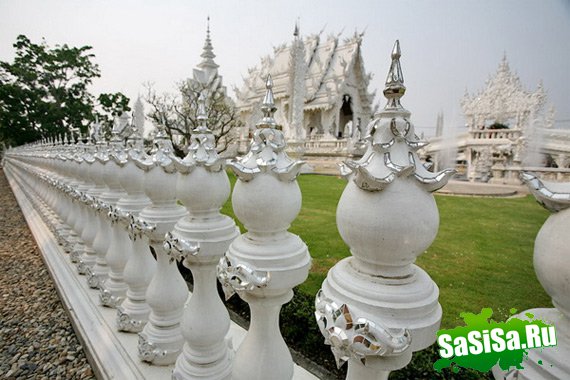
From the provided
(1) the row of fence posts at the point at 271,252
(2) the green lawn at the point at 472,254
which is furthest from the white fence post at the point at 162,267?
(2) the green lawn at the point at 472,254

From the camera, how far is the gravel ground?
8.38 ft

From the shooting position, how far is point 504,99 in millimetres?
19891

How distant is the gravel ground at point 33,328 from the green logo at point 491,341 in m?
2.70

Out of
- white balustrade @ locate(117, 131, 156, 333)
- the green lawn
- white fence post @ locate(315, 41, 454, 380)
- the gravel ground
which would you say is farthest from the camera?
the green lawn

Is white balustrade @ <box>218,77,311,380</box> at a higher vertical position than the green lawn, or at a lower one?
higher

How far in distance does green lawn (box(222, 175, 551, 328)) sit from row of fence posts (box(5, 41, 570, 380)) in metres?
2.05

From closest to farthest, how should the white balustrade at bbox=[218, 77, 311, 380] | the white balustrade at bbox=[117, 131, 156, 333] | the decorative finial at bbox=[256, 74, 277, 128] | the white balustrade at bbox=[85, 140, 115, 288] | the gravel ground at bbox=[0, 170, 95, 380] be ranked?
the white balustrade at bbox=[218, 77, 311, 380] < the decorative finial at bbox=[256, 74, 277, 128] < the white balustrade at bbox=[117, 131, 156, 333] < the gravel ground at bbox=[0, 170, 95, 380] < the white balustrade at bbox=[85, 140, 115, 288]

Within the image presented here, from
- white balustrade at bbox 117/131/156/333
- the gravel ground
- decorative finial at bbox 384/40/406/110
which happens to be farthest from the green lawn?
decorative finial at bbox 384/40/406/110

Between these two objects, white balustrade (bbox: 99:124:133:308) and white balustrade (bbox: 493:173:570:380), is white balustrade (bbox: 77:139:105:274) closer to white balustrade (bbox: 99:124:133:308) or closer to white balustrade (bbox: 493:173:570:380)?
white balustrade (bbox: 99:124:133:308)

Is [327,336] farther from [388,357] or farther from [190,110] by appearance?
[190,110]

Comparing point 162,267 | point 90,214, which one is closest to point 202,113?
point 162,267

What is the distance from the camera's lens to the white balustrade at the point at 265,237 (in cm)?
121

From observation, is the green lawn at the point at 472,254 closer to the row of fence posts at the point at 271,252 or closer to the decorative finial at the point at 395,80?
the row of fence posts at the point at 271,252

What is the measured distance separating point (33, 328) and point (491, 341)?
402 cm
